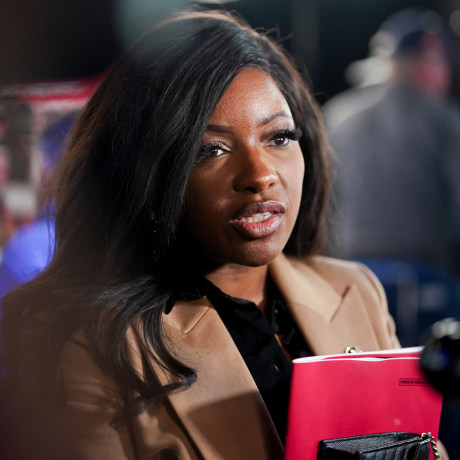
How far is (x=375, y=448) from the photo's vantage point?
1.11 meters

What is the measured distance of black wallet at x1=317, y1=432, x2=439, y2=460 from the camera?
111 centimetres

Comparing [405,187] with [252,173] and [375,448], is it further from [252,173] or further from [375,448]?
[375,448]

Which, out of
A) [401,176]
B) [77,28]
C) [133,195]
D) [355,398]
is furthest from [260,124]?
[401,176]

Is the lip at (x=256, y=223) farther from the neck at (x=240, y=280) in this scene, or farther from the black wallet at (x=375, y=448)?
A: the black wallet at (x=375, y=448)

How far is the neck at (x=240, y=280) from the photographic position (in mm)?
1458

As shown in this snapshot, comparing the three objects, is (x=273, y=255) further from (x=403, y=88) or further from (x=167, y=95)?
(x=403, y=88)

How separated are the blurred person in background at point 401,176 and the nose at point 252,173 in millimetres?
2304

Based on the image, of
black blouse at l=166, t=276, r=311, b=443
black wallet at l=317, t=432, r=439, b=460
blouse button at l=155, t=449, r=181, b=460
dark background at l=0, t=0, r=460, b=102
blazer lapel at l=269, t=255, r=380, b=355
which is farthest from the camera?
dark background at l=0, t=0, r=460, b=102

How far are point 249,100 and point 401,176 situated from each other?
95.4 inches

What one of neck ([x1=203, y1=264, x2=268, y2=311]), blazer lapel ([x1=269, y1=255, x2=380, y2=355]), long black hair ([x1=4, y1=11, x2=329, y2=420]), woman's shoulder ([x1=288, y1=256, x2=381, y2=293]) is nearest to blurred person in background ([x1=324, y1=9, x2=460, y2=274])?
woman's shoulder ([x1=288, y1=256, x2=381, y2=293])

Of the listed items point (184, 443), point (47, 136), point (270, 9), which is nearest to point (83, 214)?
point (184, 443)

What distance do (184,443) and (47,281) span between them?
0.46m

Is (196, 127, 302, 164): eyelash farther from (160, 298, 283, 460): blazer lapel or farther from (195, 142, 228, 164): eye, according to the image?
(160, 298, 283, 460): blazer lapel

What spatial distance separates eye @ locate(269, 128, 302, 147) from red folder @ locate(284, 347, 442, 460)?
19.1 inches
